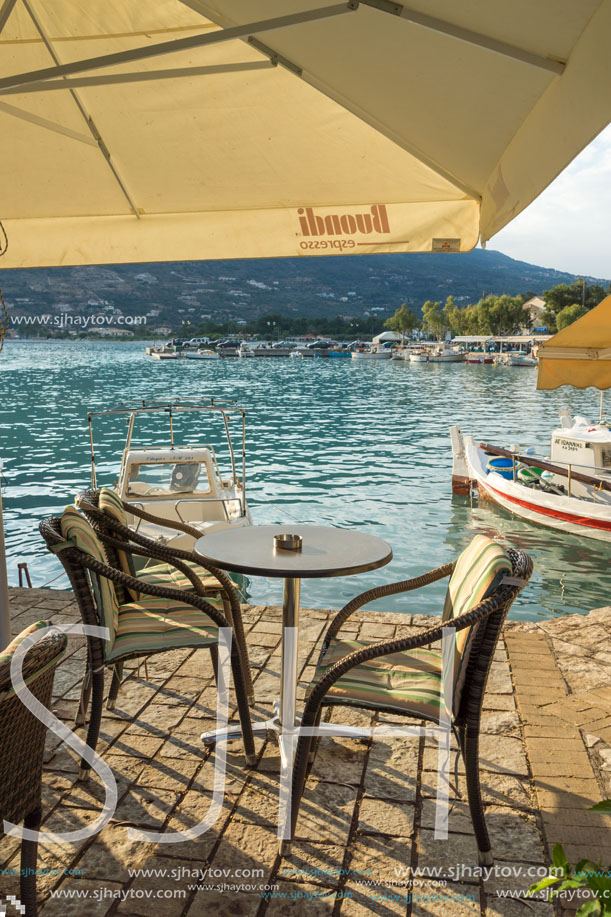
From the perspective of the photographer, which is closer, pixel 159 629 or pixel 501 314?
pixel 159 629

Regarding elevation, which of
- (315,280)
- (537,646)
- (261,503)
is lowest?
(261,503)

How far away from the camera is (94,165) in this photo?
3389 mm

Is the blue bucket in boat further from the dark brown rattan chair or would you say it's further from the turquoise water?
the dark brown rattan chair

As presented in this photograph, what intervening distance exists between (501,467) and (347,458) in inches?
237

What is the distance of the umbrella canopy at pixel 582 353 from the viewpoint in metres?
4.40

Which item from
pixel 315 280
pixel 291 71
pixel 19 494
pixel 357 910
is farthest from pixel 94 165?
pixel 315 280

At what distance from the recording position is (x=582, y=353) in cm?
473

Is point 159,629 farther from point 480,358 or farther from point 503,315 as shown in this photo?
point 503,315

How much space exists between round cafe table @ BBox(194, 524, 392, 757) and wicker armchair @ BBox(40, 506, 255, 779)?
0.55 feet

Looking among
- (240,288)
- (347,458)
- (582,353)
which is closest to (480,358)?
(240,288)

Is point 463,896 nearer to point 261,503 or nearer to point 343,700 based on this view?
point 343,700

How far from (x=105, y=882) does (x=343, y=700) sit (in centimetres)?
84

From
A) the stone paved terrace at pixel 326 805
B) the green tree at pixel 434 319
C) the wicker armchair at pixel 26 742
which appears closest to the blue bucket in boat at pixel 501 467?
the stone paved terrace at pixel 326 805

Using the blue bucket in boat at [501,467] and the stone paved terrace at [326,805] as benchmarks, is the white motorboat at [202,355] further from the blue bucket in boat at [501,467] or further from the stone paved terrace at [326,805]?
the stone paved terrace at [326,805]
